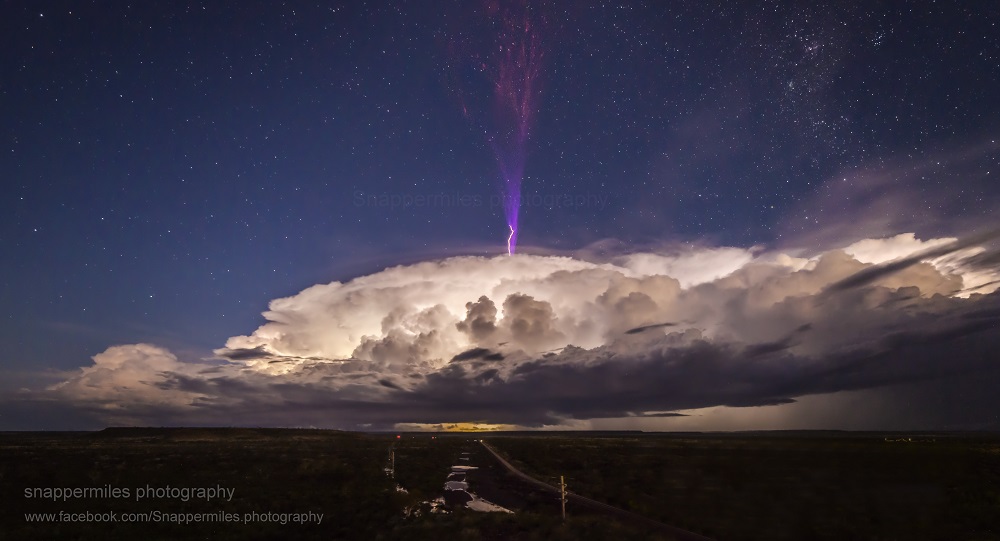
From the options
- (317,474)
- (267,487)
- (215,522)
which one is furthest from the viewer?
(317,474)

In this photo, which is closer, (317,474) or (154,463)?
(317,474)

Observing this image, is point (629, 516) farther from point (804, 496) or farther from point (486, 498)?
point (804, 496)

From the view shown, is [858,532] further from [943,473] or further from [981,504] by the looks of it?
[943,473]

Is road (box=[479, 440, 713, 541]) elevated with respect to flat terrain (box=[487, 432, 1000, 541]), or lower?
elevated

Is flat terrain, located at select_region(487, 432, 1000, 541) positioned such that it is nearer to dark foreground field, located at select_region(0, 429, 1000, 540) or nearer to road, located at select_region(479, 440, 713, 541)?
dark foreground field, located at select_region(0, 429, 1000, 540)

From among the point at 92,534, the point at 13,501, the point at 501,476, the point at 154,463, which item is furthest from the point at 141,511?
the point at 154,463

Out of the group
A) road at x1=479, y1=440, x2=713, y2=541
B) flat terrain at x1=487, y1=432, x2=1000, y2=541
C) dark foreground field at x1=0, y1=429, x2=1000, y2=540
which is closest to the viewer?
road at x1=479, y1=440, x2=713, y2=541

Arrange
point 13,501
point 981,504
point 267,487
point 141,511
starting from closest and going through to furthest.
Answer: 1. point 141,511
2. point 13,501
3. point 981,504
4. point 267,487

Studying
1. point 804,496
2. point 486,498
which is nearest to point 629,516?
point 486,498

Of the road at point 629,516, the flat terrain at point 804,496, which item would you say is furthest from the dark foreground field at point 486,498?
the road at point 629,516

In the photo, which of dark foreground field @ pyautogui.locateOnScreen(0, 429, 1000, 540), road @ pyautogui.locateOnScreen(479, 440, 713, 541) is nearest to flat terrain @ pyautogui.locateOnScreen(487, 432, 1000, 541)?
dark foreground field @ pyautogui.locateOnScreen(0, 429, 1000, 540)

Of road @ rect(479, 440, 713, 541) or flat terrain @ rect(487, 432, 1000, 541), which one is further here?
flat terrain @ rect(487, 432, 1000, 541)
